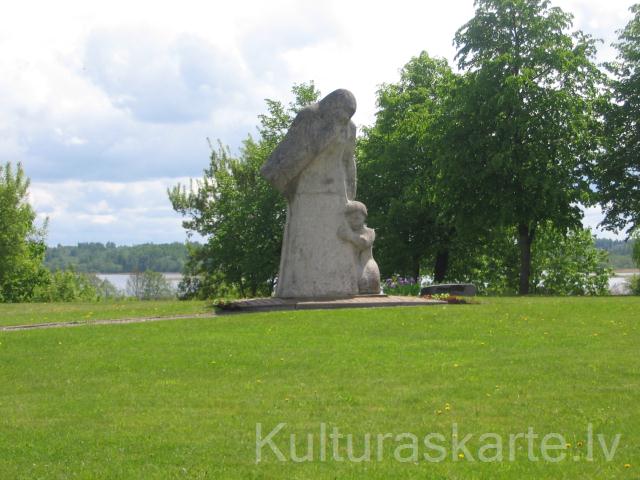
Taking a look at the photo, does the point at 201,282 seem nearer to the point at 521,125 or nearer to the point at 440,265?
the point at 440,265

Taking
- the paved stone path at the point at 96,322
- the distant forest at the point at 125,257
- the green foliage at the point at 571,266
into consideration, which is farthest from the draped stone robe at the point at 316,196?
the distant forest at the point at 125,257

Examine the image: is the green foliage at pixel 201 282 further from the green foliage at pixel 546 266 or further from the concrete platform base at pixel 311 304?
the concrete platform base at pixel 311 304

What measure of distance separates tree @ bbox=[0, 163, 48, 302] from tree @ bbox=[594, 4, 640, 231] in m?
28.1

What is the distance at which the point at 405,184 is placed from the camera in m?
40.0

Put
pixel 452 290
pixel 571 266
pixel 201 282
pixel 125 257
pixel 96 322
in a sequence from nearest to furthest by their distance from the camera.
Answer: pixel 96 322
pixel 452 290
pixel 201 282
pixel 571 266
pixel 125 257

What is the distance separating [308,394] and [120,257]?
139m

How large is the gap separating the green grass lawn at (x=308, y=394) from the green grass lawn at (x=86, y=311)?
2798 millimetres

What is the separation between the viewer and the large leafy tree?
3155 cm

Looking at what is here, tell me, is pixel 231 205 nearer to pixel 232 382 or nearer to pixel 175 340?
pixel 175 340

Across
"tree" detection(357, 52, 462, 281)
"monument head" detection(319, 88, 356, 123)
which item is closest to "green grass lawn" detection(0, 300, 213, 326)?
"monument head" detection(319, 88, 356, 123)

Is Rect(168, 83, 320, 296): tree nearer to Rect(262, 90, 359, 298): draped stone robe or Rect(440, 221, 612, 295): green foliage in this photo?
Rect(440, 221, 612, 295): green foliage

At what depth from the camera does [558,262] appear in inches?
2127

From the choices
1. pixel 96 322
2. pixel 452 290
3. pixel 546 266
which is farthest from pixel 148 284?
pixel 96 322

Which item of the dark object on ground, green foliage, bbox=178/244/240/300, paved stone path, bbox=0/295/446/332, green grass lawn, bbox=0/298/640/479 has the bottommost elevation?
green grass lawn, bbox=0/298/640/479
